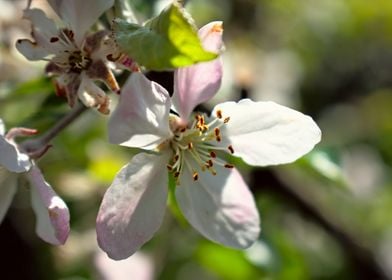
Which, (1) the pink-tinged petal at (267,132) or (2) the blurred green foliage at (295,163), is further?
(2) the blurred green foliage at (295,163)

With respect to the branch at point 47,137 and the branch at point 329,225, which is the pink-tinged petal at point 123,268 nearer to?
the branch at point 329,225

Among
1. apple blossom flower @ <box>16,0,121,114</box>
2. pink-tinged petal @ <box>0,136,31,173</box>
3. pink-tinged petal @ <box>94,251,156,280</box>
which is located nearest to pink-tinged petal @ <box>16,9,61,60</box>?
apple blossom flower @ <box>16,0,121,114</box>

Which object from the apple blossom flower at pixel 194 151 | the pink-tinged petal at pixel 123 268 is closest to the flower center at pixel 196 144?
the apple blossom flower at pixel 194 151

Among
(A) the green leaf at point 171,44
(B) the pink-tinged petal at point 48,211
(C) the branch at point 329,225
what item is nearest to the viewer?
(A) the green leaf at point 171,44

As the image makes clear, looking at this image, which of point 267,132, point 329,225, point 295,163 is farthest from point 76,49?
point 329,225

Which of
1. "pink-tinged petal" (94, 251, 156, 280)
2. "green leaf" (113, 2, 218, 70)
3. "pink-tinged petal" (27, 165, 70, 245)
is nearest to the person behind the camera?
"green leaf" (113, 2, 218, 70)

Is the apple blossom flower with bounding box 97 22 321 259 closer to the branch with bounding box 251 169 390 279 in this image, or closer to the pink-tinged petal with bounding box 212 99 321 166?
the pink-tinged petal with bounding box 212 99 321 166

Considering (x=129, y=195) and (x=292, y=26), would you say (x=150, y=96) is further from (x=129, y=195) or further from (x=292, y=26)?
(x=292, y=26)
